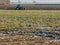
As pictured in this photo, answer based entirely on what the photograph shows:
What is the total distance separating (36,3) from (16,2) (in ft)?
9.51

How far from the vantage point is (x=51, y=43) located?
764cm

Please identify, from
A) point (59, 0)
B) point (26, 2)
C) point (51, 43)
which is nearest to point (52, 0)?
point (59, 0)

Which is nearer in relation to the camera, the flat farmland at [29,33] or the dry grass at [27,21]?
the flat farmland at [29,33]

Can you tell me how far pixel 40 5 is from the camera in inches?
1371

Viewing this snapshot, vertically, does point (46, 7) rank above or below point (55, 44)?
below

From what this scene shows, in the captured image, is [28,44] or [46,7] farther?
[46,7]

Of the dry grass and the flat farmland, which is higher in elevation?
the flat farmland

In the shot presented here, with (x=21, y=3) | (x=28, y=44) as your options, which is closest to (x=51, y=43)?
(x=28, y=44)

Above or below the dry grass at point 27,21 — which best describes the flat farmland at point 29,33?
above

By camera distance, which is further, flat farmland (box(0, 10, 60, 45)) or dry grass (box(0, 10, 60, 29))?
dry grass (box(0, 10, 60, 29))

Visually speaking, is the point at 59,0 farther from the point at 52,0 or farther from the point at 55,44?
the point at 55,44

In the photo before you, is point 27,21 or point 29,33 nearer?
point 29,33

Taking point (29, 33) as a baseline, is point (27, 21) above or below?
below

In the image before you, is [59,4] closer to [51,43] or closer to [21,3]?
[21,3]
